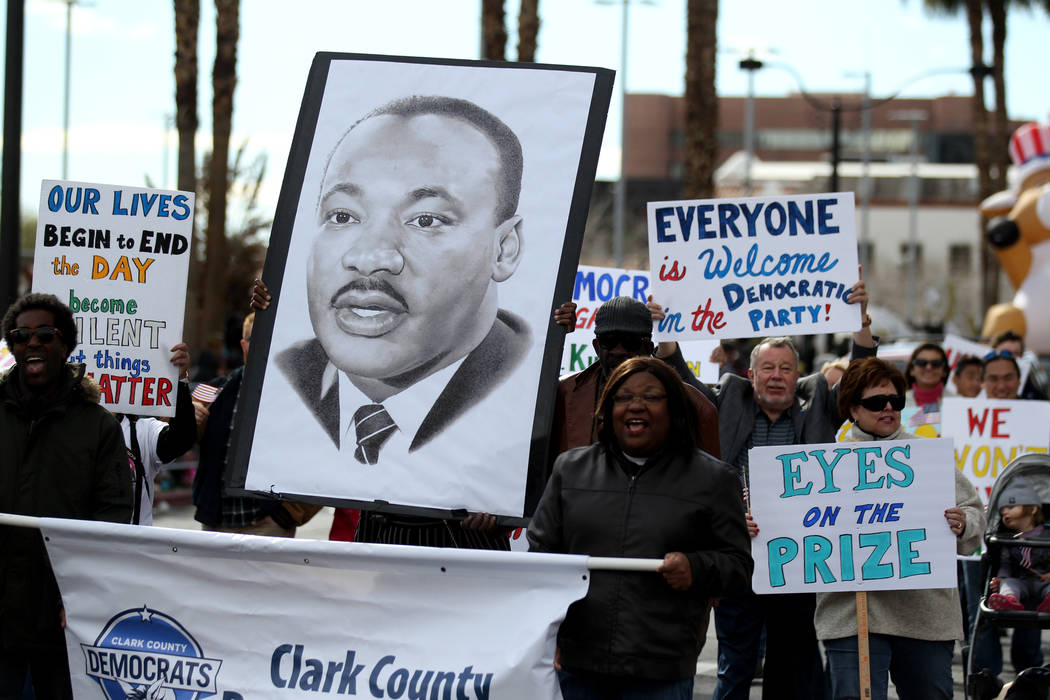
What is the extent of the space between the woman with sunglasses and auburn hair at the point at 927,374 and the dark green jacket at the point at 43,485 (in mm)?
5872

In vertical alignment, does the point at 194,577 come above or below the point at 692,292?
below

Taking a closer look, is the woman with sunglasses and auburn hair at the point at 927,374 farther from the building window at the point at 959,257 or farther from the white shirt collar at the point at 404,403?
the building window at the point at 959,257

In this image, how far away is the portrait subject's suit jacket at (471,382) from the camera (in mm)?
5336

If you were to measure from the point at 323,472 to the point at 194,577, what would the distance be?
0.67 metres

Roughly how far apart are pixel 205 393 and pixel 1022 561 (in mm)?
3941

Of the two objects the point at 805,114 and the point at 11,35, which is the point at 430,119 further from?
the point at 805,114

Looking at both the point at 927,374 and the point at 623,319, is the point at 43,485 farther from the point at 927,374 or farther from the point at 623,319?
the point at 927,374

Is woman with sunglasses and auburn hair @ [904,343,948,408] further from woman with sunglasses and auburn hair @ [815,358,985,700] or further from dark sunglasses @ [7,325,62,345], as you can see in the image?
dark sunglasses @ [7,325,62,345]

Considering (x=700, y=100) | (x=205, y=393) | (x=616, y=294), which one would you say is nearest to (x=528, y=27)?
(x=700, y=100)

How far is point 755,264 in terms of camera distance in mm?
6668

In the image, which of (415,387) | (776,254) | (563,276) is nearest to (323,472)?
(415,387)

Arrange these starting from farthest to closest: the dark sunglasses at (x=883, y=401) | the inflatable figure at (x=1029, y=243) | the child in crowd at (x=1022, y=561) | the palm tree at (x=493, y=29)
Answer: the inflatable figure at (x=1029, y=243) < the palm tree at (x=493, y=29) < the child in crowd at (x=1022, y=561) < the dark sunglasses at (x=883, y=401)

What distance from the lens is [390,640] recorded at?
4684mm

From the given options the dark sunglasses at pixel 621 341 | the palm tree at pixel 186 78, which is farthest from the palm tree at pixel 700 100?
the dark sunglasses at pixel 621 341
